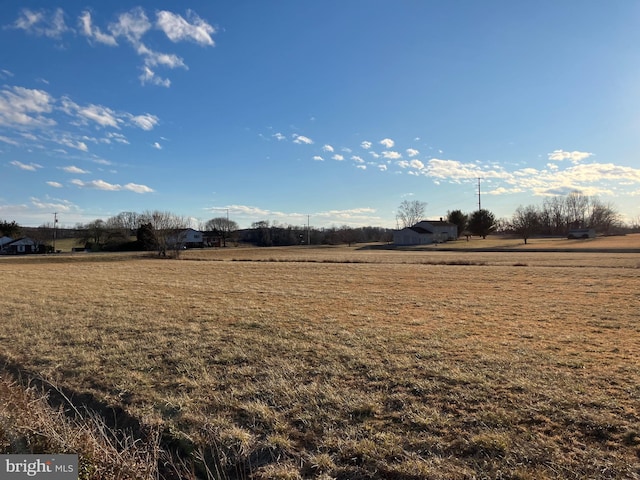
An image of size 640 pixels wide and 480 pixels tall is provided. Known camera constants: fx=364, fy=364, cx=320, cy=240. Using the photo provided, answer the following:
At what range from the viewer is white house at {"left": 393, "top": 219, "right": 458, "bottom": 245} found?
93688mm

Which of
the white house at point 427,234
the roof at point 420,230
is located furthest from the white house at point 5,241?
the roof at point 420,230

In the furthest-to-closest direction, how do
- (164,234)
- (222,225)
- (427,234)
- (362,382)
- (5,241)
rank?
(222,225), (427,234), (5,241), (164,234), (362,382)

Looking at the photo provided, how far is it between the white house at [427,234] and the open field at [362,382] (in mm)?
82647

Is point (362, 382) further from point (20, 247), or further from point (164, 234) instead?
point (20, 247)

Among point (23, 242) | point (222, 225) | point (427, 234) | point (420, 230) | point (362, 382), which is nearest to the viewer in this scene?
point (362, 382)

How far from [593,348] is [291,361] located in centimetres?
622

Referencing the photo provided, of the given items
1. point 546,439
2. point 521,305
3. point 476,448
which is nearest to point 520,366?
point 546,439

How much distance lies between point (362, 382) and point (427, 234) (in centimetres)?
9268

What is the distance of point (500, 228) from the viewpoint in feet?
437

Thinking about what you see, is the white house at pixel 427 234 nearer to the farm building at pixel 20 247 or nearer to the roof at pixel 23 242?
the farm building at pixel 20 247

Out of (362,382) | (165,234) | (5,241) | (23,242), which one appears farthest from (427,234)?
(5,241)

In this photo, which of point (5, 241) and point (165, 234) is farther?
point (5, 241)

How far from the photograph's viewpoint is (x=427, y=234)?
9438 centimetres

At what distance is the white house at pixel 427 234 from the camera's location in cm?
9369
